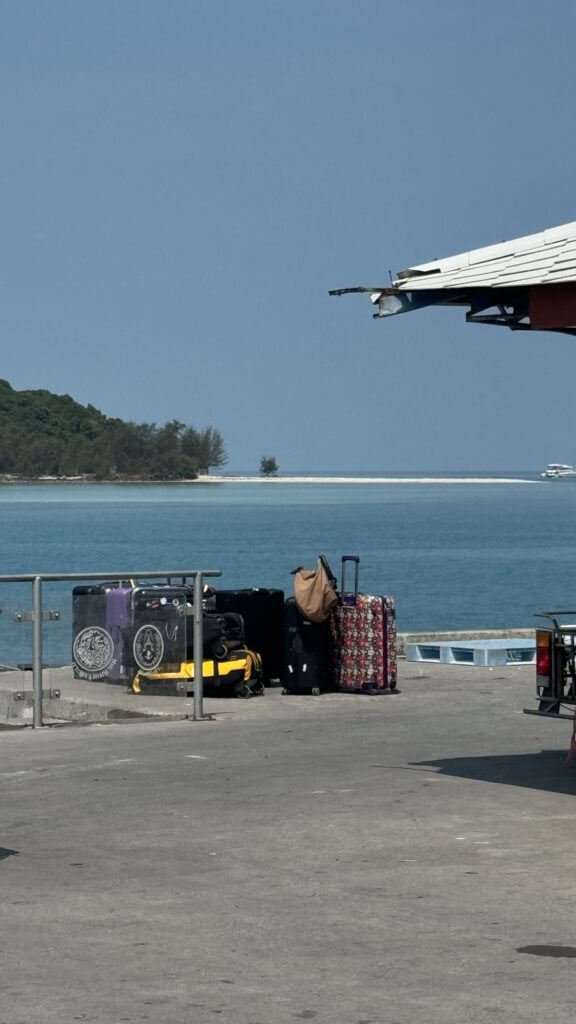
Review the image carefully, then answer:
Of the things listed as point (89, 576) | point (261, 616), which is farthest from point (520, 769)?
point (261, 616)

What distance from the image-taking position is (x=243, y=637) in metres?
18.2

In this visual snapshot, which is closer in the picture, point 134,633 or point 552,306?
point 552,306

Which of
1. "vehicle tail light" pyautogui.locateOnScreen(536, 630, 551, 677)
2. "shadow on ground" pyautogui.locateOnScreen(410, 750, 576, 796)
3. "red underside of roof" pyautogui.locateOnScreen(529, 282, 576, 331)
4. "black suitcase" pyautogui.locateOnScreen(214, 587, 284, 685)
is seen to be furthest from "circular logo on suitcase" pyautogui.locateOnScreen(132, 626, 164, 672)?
"red underside of roof" pyautogui.locateOnScreen(529, 282, 576, 331)

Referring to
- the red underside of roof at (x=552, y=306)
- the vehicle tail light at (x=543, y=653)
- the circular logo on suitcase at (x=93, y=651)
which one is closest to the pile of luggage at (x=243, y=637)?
the circular logo on suitcase at (x=93, y=651)

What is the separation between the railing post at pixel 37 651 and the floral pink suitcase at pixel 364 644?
3.65m

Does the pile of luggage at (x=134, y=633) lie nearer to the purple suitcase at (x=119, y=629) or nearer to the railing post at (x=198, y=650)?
the purple suitcase at (x=119, y=629)

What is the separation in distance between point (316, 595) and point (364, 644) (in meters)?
0.75

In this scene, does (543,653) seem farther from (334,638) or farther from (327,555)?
(327,555)

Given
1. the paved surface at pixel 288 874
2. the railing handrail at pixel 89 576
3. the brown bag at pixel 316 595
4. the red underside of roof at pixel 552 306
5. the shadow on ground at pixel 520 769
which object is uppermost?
the red underside of roof at pixel 552 306

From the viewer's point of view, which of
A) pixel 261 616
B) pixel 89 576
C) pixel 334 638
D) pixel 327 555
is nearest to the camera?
pixel 89 576

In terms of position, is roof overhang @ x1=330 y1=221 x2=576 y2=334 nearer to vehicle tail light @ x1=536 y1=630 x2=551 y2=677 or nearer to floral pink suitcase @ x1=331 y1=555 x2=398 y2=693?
vehicle tail light @ x1=536 y1=630 x2=551 y2=677

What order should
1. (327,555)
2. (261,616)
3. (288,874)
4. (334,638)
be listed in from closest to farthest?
(288,874)
(334,638)
(261,616)
(327,555)

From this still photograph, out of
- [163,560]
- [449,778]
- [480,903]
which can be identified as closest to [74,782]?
[449,778]

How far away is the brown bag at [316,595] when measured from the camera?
714 inches
